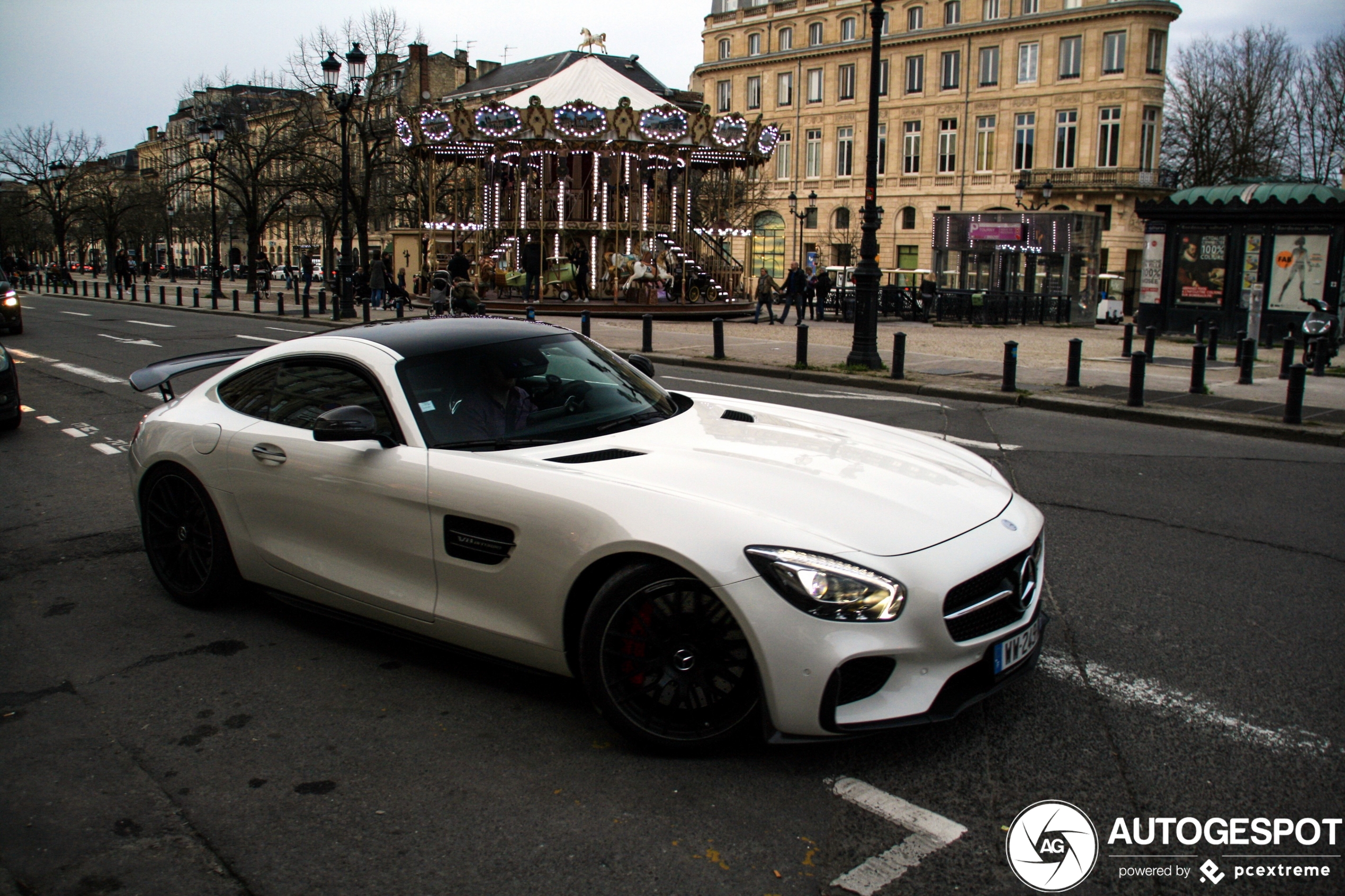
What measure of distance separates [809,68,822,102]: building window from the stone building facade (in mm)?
112

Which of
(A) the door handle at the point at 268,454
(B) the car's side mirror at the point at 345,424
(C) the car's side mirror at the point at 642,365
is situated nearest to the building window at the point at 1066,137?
(C) the car's side mirror at the point at 642,365

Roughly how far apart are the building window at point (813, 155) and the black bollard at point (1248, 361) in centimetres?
5582

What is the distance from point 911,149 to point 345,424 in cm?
6468

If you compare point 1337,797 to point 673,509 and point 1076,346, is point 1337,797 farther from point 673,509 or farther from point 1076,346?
point 1076,346

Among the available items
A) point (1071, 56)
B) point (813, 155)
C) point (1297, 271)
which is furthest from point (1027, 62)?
point (1297, 271)

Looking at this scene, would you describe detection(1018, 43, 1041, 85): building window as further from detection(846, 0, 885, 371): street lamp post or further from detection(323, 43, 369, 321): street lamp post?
detection(846, 0, 885, 371): street lamp post

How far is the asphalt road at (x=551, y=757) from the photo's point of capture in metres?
2.81

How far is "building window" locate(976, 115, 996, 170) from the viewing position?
60469 millimetres

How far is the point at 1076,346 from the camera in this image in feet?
45.8

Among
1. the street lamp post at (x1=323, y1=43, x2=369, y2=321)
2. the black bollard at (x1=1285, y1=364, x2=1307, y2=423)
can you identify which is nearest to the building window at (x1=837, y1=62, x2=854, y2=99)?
the street lamp post at (x1=323, y1=43, x2=369, y2=321)

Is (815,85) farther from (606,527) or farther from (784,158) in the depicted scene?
(606,527)

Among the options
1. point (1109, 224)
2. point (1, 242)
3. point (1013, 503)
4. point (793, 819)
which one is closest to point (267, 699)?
point (793, 819)

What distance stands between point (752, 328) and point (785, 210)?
148 feet

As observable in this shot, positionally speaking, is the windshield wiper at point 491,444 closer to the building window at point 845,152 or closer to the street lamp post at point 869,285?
the street lamp post at point 869,285
